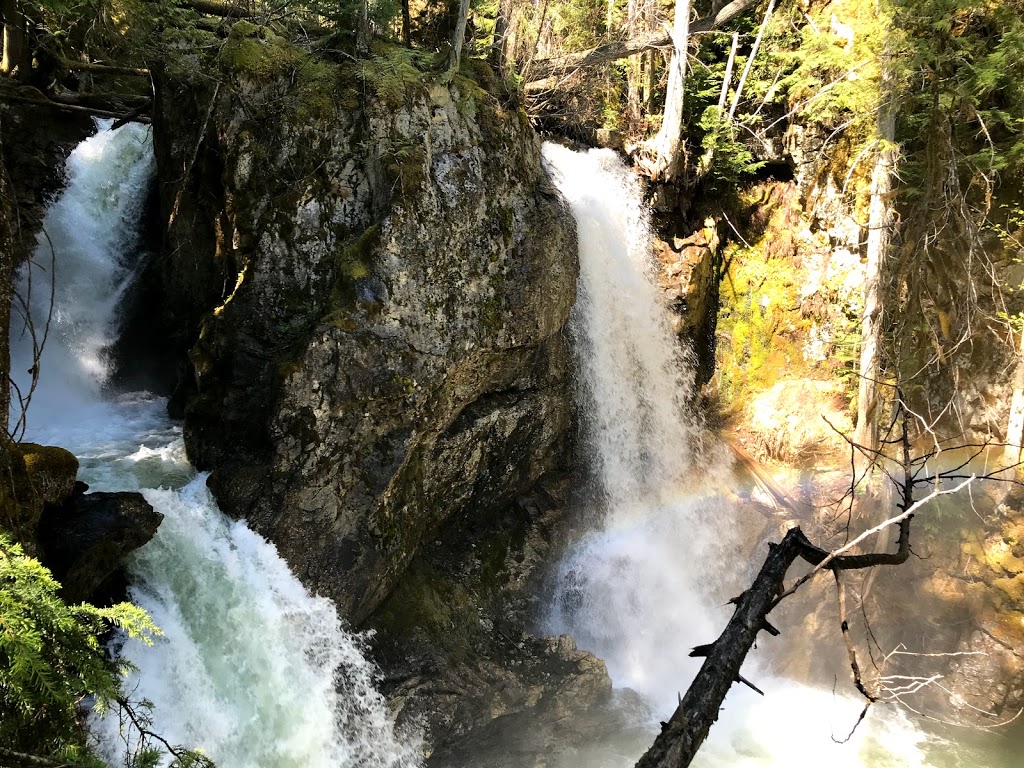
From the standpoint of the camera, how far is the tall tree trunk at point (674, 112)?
1114 centimetres

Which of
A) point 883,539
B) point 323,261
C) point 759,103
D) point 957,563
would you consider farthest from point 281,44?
point 957,563

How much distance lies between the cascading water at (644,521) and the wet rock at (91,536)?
20.7ft

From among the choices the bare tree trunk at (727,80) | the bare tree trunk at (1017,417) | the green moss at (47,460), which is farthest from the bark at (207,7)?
the bare tree trunk at (1017,417)

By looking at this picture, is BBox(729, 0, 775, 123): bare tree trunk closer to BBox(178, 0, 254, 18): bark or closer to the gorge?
the gorge

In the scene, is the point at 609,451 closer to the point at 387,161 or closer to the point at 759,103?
the point at 387,161

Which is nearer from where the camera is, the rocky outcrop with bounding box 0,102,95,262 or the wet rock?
the wet rock

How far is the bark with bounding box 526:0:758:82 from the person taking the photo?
11.6 metres

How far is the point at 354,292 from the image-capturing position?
7.65 meters

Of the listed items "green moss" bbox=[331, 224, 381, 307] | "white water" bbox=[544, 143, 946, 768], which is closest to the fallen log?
"green moss" bbox=[331, 224, 381, 307]

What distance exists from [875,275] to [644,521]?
5564mm

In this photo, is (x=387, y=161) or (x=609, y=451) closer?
(x=387, y=161)

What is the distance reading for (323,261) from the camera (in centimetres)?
823

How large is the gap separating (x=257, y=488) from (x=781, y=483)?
911 centimetres

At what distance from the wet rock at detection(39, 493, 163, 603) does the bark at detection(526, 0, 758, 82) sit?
400 inches
